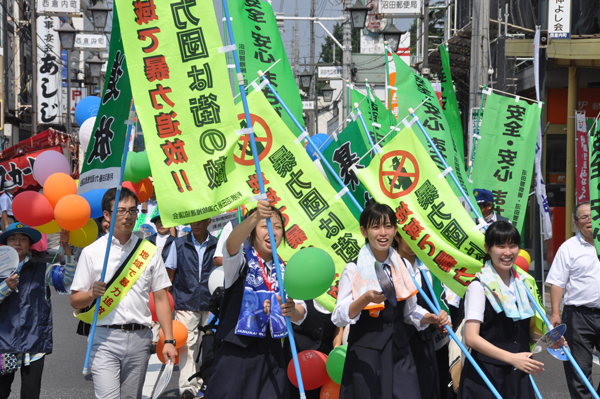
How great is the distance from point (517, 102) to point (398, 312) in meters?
4.51

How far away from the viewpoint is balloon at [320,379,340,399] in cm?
544

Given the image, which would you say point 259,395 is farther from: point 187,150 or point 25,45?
point 25,45

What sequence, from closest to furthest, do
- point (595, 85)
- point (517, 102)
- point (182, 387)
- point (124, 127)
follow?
point (124, 127)
point (182, 387)
point (517, 102)
point (595, 85)

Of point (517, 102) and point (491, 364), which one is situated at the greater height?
point (517, 102)

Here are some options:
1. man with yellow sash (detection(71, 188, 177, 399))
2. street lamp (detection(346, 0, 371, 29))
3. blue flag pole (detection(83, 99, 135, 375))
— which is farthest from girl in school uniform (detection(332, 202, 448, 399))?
street lamp (detection(346, 0, 371, 29))

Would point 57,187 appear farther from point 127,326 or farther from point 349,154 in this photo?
point 349,154

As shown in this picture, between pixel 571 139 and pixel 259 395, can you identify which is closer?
pixel 259 395

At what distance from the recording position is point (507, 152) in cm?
805

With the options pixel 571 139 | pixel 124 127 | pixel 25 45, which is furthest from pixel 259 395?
pixel 25 45

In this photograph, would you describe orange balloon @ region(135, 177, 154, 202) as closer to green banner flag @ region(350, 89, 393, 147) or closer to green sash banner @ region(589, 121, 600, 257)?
Result: green banner flag @ region(350, 89, 393, 147)

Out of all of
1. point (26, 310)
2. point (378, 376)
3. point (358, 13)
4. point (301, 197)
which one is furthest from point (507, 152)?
point (358, 13)

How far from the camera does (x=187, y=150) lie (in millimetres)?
4398

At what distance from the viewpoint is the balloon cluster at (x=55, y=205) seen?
621 centimetres

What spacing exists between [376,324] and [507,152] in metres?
Answer: 4.36
